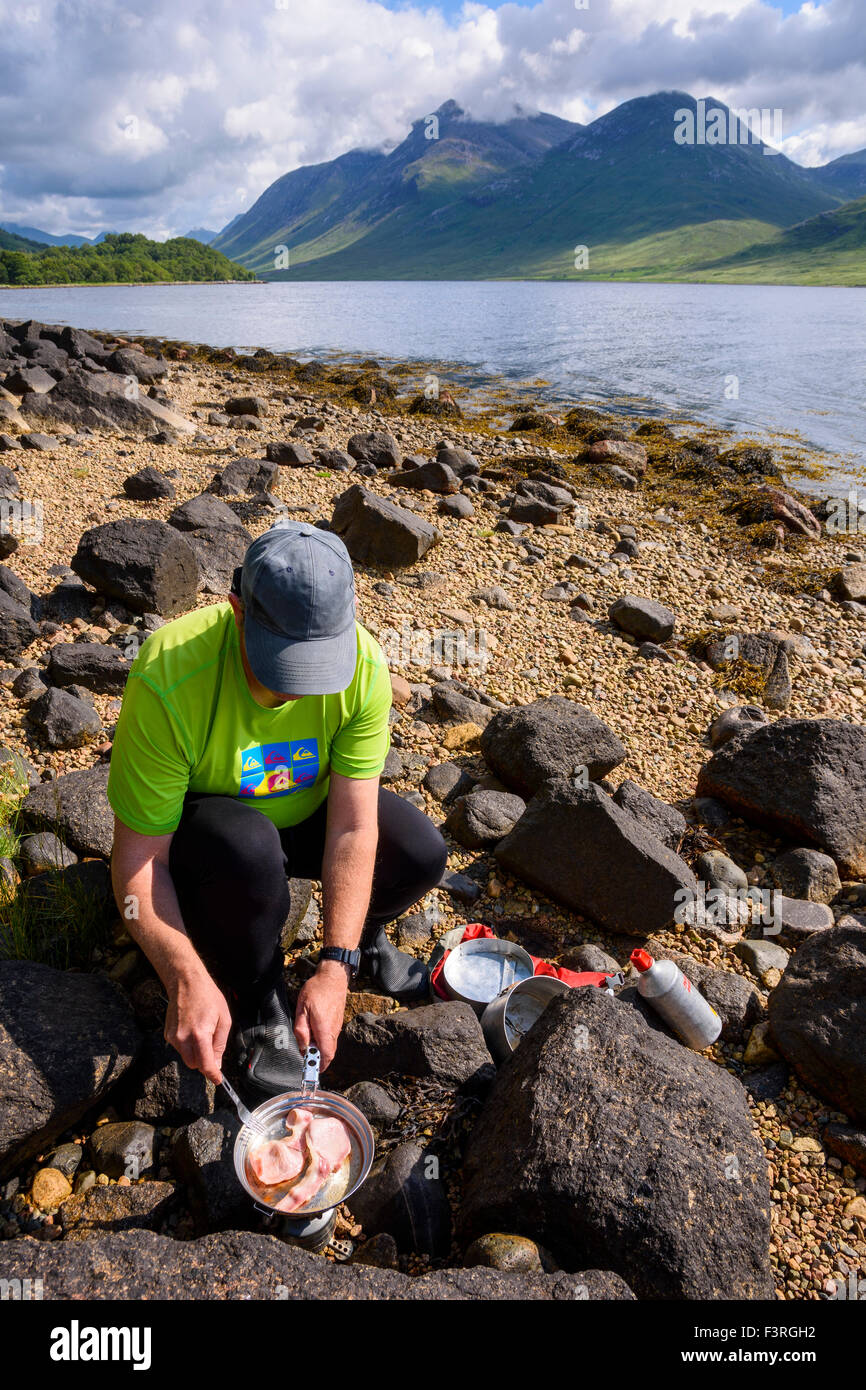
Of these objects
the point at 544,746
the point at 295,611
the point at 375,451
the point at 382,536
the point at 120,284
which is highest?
the point at 120,284

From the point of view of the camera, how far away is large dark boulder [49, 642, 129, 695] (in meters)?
5.31

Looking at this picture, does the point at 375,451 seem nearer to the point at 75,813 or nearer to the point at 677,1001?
the point at 75,813

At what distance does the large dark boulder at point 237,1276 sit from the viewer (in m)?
1.94

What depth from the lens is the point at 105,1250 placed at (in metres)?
2.01

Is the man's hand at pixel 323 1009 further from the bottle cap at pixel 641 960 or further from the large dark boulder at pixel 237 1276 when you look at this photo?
the bottle cap at pixel 641 960

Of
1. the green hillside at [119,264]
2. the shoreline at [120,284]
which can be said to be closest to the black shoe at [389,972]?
the shoreline at [120,284]

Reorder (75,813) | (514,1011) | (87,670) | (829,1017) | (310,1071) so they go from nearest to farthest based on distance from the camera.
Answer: (310,1071)
(829,1017)
(514,1011)
(75,813)
(87,670)

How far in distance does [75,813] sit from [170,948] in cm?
159

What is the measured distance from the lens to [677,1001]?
132 inches

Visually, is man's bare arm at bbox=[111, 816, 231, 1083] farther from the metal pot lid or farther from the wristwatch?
the metal pot lid

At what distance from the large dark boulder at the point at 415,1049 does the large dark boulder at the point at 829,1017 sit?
1.34 m

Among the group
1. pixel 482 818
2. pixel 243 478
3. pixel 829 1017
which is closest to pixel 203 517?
pixel 243 478

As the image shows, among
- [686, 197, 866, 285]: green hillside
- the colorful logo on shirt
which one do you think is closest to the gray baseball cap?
the colorful logo on shirt
